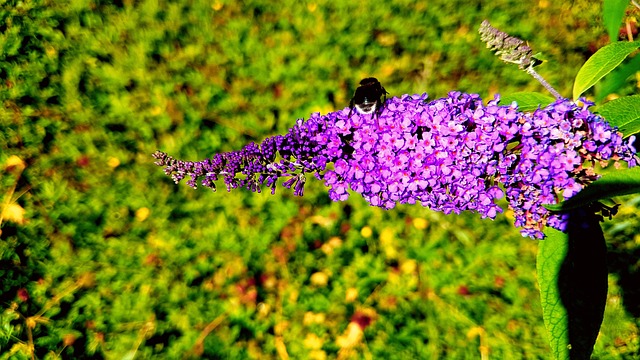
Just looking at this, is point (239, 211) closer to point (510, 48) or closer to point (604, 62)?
point (510, 48)

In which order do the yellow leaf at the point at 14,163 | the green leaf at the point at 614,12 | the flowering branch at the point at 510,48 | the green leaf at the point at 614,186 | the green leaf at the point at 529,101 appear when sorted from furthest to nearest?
the yellow leaf at the point at 14,163, the green leaf at the point at 614,12, the green leaf at the point at 529,101, the flowering branch at the point at 510,48, the green leaf at the point at 614,186

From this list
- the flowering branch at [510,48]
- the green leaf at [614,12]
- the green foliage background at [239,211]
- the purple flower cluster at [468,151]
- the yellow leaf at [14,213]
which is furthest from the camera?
the yellow leaf at [14,213]

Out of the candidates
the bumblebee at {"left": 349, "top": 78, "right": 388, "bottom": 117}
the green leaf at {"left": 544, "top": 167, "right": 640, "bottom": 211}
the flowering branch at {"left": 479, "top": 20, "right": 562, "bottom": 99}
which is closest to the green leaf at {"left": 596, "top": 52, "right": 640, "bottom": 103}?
the flowering branch at {"left": 479, "top": 20, "right": 562, "bottom": 99}

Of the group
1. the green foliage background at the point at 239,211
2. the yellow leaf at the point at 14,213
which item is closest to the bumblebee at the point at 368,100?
the green foliage background at the point at 239,211

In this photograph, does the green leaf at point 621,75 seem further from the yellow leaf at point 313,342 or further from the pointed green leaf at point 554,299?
the yellow leaf at point 313,342

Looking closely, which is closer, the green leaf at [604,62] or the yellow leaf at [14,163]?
the green leaf at [604,62]
